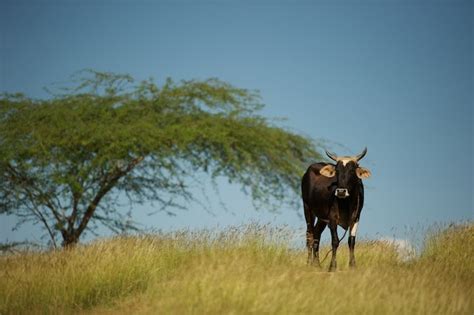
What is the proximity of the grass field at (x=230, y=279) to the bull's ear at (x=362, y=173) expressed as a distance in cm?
152

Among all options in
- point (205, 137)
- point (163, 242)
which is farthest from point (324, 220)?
point (205, 137)

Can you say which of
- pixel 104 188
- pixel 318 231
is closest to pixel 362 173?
pixel 318 231

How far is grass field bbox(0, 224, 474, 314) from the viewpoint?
7969 millimetres

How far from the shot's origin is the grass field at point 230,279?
7969mm

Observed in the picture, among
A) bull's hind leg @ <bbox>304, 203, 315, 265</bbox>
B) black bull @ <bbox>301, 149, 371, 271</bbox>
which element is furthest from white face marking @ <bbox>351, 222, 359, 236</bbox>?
bull's hind leg @ <bbox>304, 203, 315, 265</bbox>

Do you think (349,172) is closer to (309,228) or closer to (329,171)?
(329,171)

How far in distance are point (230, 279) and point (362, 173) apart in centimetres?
288

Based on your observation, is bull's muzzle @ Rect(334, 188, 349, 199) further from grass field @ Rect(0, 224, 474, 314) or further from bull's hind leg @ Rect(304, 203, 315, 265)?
bull's hind leg @ Rect(304, 203, 315, 265)

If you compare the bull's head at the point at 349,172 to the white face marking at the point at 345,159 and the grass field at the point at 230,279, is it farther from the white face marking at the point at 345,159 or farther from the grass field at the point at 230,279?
the grass field at the point at 230,279

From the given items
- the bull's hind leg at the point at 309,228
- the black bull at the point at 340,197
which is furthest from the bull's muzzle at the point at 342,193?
the bull's hind leg at the point at 309,228

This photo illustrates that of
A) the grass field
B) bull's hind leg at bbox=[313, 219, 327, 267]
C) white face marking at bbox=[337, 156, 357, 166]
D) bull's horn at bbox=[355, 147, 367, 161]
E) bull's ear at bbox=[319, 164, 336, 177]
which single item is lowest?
the grass field

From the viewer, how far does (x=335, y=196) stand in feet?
33.6

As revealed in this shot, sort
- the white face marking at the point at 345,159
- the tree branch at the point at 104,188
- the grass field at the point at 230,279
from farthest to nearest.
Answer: the tree branch at the point at 104,188 < the white face marking at the point at 345,159 < the grass field at the point at 230,279

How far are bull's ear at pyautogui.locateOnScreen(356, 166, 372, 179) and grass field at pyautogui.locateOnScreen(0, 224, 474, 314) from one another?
1517 millimetres
